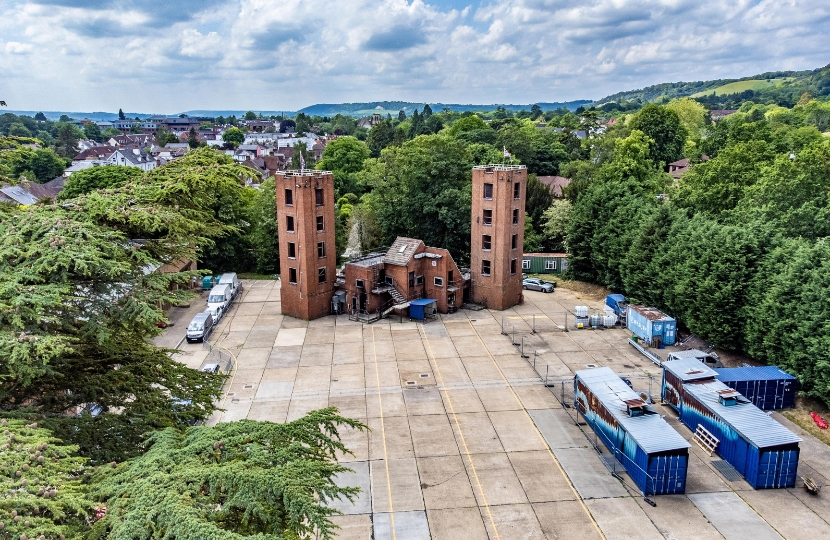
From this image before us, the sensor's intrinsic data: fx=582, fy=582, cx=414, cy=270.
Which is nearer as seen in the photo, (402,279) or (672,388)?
(672,388)

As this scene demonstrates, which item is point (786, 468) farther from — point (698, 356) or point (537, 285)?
point (537, 285)

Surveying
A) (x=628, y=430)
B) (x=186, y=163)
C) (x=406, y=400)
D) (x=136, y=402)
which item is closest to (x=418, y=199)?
(x=406, y=400)

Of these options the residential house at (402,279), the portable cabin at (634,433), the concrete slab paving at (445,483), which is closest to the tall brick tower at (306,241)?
the residential house at (402,279)

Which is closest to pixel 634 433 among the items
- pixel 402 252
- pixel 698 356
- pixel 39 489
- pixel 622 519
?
pixel 622 519

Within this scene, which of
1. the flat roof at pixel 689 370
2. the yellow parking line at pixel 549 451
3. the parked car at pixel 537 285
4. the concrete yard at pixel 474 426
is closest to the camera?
the concrete yard at pixel 474 426

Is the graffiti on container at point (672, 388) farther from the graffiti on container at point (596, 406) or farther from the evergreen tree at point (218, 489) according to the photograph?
the evergreen tree at point (218, 489)

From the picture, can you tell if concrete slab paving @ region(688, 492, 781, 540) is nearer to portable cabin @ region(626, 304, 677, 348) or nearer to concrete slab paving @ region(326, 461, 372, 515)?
concrete slab paving @ region(326, 461, 372, 515)

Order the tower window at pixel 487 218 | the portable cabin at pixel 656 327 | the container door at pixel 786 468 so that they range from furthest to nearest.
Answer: the tower window at pixel 487 218
the portable cabin at pixel 656 327
the container door at pixel 786 468
